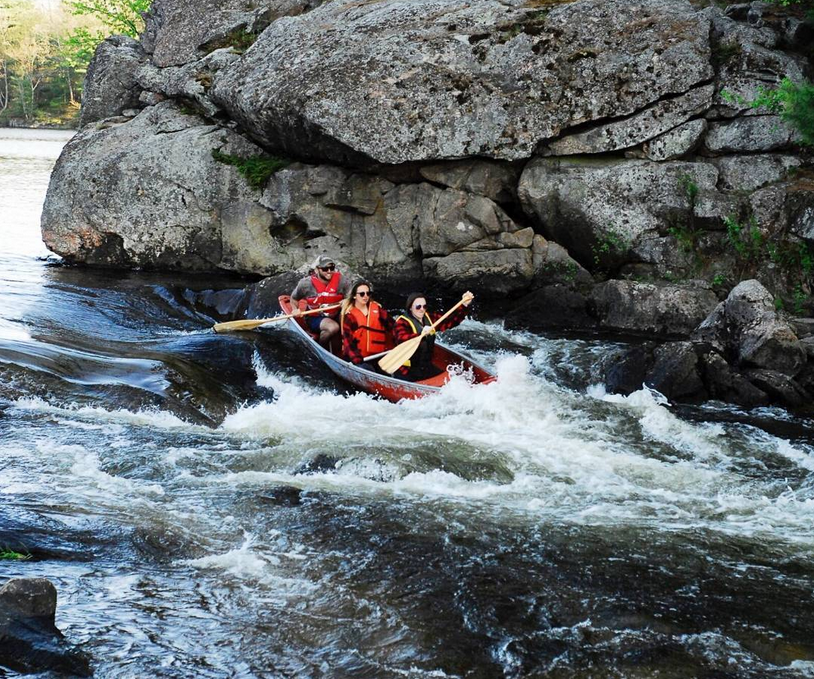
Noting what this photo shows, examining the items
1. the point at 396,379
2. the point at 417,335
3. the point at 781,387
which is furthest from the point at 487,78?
the point at 781,387

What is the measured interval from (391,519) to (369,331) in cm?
452

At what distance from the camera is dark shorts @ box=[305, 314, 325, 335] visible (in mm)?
12500

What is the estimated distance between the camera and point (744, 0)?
15.4 m

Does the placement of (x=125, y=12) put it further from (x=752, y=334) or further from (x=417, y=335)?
(x=752, y=334)

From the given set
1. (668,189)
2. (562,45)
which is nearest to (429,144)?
(562,45)

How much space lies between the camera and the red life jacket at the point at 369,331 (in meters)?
11.2

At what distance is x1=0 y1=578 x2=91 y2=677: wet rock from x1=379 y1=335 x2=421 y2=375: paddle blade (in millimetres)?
6099

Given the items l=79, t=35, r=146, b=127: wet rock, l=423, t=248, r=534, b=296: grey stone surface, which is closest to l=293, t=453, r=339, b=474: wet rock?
l=423, t=248, r=534, b=296: grey stone surface

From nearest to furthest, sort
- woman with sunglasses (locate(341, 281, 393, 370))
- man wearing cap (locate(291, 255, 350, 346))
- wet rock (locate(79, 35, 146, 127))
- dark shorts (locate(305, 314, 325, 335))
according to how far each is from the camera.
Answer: woman with sunglasses (locate(341, 281, 393, 370)), dark shorts (locate(305, 314, 325, 335)), man wearing cap (locate(291, 255, 350, 346)), wet rock (locate(79, 35, 146, 127))

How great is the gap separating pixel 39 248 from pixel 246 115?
637 cm

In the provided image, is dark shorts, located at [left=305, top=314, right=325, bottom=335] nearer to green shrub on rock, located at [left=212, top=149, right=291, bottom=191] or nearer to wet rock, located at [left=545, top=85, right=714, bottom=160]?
green shrub on rock, located at [left=212, top=149, right=291, bottom=191]

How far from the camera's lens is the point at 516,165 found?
14859 millimetres

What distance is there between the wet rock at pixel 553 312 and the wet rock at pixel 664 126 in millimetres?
2389

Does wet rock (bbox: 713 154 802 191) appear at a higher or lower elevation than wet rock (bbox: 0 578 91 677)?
higher
